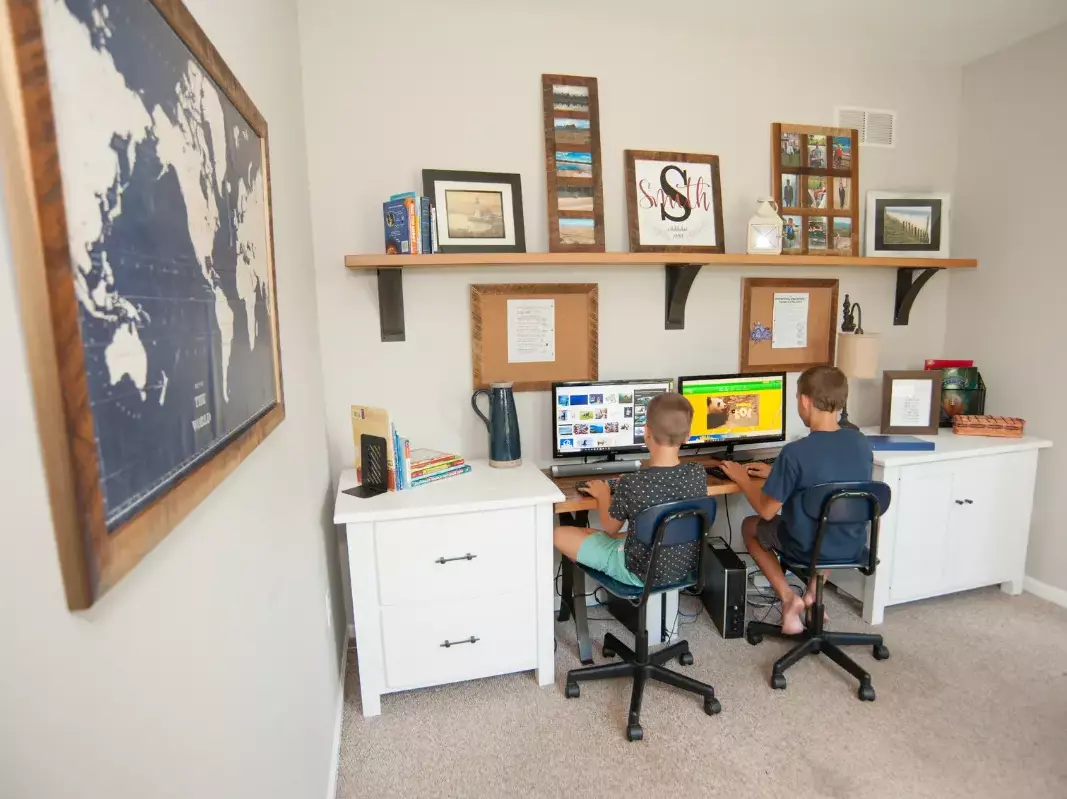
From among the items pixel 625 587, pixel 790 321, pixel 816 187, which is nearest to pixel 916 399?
pixel 790 321

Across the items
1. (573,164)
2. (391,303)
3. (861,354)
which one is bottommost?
(861,354)

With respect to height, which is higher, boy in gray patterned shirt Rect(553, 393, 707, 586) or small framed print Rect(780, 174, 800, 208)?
small framed print Rect(780, 174, 800, 208)

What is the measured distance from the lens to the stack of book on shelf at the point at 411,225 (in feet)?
6.95

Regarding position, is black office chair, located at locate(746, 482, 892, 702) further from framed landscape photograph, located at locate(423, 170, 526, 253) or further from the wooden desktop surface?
framed landscape photograph, located at locate(423, 170, 526, 253)

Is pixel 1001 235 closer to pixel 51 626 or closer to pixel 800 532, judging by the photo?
pixel 800 532

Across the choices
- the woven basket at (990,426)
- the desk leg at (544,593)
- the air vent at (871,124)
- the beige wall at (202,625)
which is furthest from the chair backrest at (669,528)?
the air vent at (871,124)

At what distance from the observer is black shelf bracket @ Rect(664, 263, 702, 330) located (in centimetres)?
255

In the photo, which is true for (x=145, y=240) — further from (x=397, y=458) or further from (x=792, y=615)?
(x=792, y=615)

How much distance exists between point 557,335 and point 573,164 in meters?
0.73

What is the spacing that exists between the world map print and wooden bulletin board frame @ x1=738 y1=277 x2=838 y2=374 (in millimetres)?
2403

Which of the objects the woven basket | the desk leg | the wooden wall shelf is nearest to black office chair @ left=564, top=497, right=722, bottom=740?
the desk leg

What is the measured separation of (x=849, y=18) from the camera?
8.08 ft

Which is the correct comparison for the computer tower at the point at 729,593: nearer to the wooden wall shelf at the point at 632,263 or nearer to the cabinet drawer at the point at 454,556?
the cabinet drawer at the point at 454,556

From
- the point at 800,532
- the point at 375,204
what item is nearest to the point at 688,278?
the point at 800,532
